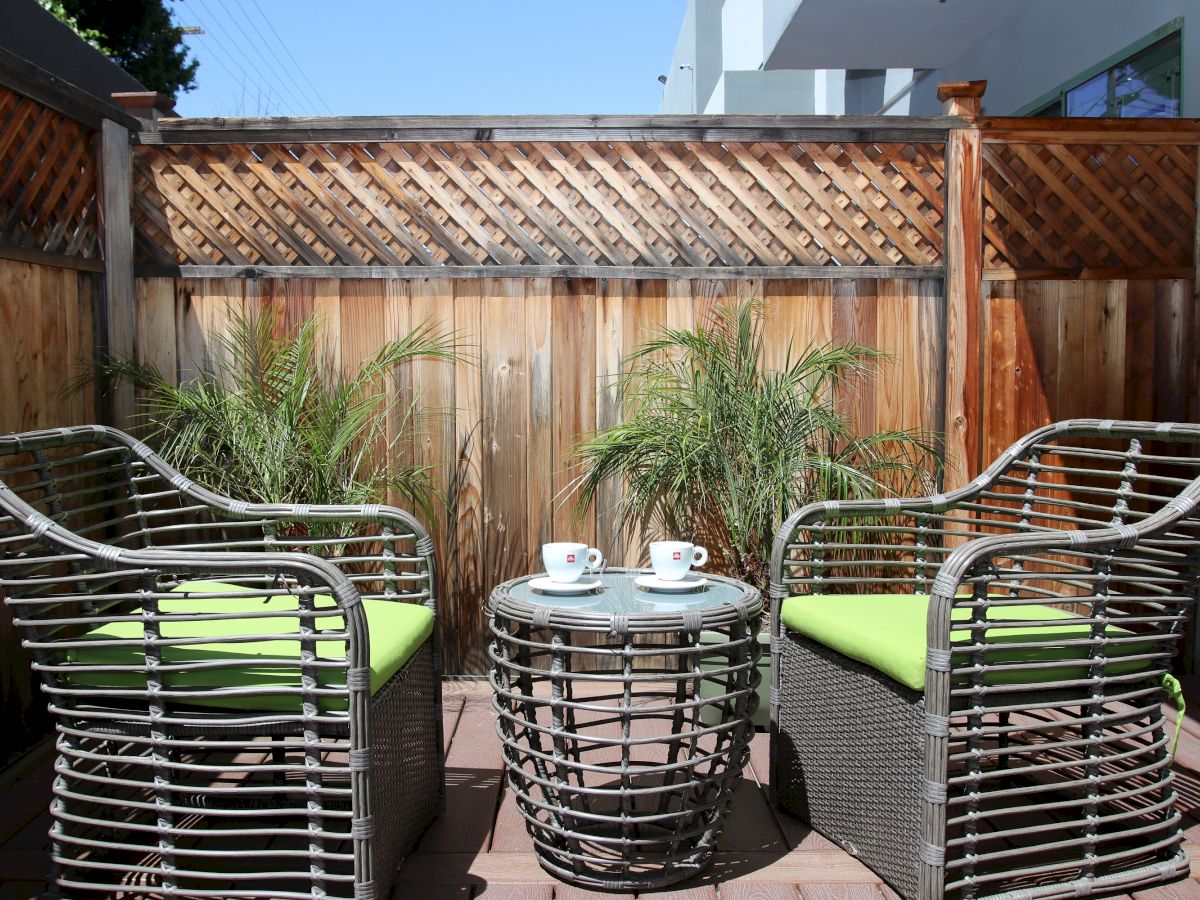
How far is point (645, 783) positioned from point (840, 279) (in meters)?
1.67

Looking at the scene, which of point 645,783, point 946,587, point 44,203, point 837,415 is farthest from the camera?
point 837,415

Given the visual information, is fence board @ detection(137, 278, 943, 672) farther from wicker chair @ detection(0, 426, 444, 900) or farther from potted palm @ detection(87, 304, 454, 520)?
wicker chair @ detection(0, 426, 444, 900)

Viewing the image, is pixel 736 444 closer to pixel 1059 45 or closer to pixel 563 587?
pixel 563 587

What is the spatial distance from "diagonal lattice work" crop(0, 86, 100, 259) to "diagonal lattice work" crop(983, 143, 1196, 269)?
274 centimetres

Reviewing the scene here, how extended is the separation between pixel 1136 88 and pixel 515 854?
13.5ft

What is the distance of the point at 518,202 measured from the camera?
10.4 ft

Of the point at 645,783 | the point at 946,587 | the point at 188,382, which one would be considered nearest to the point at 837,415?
the point at 645,783

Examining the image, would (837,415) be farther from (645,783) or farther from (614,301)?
(645,783)

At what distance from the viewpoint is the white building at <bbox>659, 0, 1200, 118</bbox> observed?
4078 millimetres

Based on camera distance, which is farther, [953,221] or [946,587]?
[953,221]

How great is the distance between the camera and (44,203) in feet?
8.88

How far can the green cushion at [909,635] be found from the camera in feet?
5.77

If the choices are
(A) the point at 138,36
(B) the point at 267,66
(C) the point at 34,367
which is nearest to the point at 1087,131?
(C) the point at 34,367

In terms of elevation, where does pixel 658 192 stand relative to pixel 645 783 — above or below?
above
